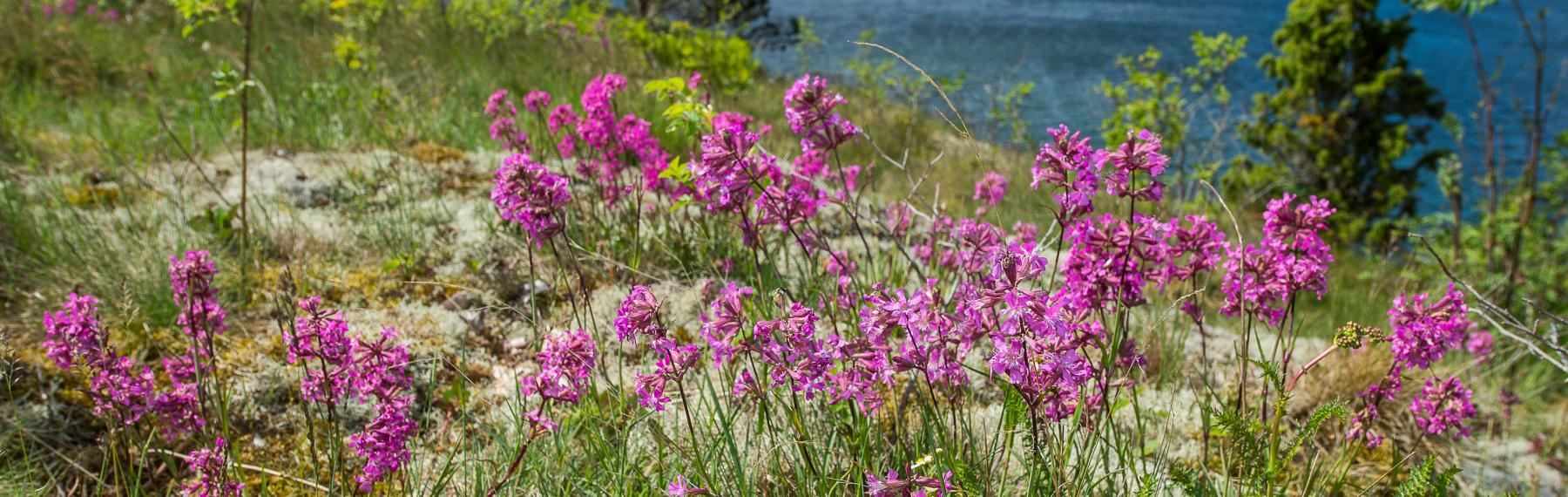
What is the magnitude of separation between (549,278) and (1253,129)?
10092 millimetres

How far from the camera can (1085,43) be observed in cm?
2162

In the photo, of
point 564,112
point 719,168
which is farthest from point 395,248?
point 719,168

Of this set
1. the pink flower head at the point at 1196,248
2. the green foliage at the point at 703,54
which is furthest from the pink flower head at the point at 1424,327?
the green foliage at the point at 703,54

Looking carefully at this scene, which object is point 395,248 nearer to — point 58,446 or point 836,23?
point 58,446

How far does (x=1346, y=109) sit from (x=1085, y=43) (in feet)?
38.4

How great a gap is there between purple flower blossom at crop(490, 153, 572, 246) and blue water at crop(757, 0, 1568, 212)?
11485 mm

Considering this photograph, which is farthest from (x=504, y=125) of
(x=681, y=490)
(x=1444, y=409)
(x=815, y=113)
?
(x=1444, y=409)

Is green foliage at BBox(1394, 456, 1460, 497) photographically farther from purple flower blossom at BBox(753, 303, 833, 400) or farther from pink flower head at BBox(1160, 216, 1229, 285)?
purple flower blossom at BBox(753, 303, 833, 400)

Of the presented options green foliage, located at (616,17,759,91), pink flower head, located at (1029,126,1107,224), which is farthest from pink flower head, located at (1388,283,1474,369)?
green foliage, located at (616,17,759,91)

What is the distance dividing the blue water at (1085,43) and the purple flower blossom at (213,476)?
11810 mm

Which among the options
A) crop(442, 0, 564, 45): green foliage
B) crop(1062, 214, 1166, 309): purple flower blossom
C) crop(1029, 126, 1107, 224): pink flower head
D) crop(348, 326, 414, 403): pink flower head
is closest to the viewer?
crop(1029, 126, 1107, 224): pink flower head

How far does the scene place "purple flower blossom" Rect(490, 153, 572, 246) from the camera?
76.0 inches

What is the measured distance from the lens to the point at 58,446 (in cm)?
268

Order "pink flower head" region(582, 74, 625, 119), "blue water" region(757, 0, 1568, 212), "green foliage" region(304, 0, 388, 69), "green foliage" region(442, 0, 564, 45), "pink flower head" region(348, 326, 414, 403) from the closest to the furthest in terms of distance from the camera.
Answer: "pink flower head" region(348, 326, 414, 403) → "pink flower head" region(582, 74, 625, 119) → "green foliage" region(304, 0, 388, 69) → "green foliage" region(442, 0, 564, 45) → "blue water" region(757, 0, 1568, 212)
